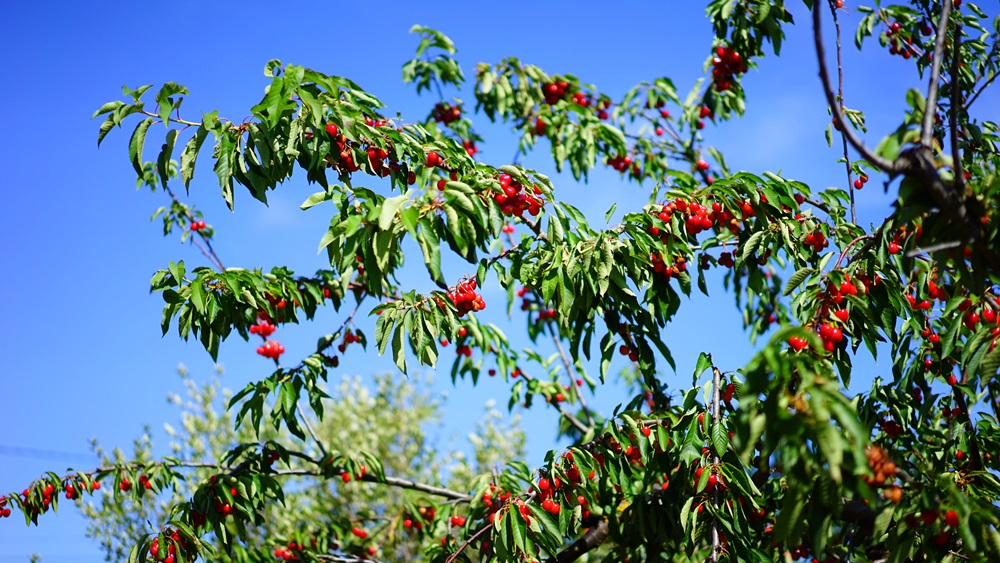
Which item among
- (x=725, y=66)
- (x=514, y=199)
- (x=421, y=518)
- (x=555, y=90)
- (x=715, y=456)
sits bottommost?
(x=715, y=456)

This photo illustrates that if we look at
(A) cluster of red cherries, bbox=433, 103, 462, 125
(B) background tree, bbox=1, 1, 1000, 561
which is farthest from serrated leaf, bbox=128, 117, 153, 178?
(A) cluster of red cherries, bbox=433, 103, 462, 125

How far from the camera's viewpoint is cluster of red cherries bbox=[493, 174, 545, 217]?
2984mm

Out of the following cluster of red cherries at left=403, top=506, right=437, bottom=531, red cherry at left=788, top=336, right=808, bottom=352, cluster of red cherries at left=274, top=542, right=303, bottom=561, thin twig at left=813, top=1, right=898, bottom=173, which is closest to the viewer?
thin twig at left=813, top=1, right=898, bottom=173

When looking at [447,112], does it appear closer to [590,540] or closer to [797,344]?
[590,540]

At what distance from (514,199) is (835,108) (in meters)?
1.39

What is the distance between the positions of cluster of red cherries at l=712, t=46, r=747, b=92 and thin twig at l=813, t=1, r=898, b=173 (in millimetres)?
3392

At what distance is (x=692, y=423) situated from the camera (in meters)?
2.79

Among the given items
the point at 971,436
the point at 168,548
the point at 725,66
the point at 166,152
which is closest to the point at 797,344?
the point at 971,436

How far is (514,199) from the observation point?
302cm

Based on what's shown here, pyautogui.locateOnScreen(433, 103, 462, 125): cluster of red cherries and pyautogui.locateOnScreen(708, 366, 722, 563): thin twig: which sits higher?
pyautogui.locateOnScreen(433, 103, 462, 125): cluster of red cherries

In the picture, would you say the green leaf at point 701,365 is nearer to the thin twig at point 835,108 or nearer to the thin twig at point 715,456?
the thin twig at point 715,456

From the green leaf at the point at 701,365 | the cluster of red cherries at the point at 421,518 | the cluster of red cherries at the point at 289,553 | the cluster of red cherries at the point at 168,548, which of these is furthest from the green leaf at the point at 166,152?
the cluster of red cherries at the point at 421,518

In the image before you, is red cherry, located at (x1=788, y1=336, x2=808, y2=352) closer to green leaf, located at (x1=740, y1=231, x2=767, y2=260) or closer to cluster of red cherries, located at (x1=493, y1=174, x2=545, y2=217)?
green leaf, located at (x1=740, y1=231, x2=767, y2=260)

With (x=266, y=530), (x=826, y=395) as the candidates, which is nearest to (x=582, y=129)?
(x=826, y=395)
